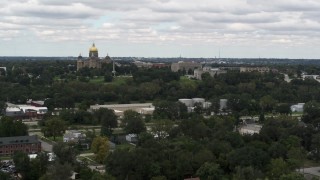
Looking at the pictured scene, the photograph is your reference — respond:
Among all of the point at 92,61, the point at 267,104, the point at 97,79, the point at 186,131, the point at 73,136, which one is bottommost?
the point at 73,136

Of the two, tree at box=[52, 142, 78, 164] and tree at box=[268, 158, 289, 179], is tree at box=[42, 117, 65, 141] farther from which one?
tree at box=[268, 158, 289, 179]

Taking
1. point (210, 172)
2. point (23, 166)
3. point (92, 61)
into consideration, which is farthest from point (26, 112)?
point (92, 61)

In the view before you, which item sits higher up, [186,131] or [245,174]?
[186,131]

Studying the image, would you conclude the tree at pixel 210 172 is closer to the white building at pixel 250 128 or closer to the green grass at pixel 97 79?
the white building at pixel 250 128

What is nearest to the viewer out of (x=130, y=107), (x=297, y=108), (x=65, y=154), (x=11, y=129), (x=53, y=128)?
(x=65, y=154)

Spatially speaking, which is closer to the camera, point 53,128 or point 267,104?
point 53,128

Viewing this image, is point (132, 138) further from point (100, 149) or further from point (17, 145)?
point (17, 145)

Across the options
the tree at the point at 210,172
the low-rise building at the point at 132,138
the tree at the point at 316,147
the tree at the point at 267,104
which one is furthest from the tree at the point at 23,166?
the tree at the point at 267,104
